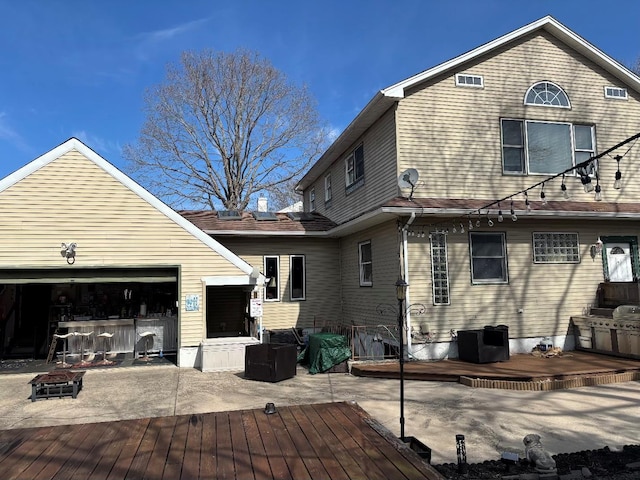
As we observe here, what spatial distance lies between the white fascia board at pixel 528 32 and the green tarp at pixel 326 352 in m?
5.92

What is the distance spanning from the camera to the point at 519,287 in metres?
10.9

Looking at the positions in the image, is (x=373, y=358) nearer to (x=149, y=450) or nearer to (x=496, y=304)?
(x=496, y=304)

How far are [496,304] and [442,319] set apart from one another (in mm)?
1500

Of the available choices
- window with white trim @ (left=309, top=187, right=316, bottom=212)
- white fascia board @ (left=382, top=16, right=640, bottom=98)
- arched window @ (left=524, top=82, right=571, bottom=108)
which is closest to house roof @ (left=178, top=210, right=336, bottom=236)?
window with white trim @ (left=309, top=187, right=316, bottom=212)

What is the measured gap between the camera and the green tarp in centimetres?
947

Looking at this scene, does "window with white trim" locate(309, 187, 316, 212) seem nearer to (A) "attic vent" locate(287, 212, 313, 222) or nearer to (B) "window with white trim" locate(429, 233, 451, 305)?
(A) "attic vent" locate(287, 212, 313, 222)

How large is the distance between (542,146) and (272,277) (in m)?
8.67

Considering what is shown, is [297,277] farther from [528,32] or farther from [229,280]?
[528,32]

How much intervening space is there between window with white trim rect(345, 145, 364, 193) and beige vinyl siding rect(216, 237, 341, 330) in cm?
215

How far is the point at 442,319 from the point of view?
10312 millimetres

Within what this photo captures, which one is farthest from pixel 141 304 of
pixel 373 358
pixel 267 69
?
pixel 267 69

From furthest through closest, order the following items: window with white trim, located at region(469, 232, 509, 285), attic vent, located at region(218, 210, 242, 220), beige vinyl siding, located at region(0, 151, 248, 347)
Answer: attic vent, located at region(218, 210, 242, 220) < window with white trim, located at region(469, 232, 509, 285) < beige vinyl siding, located at region(0, 151, 248, 347)

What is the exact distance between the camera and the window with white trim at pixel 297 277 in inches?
555

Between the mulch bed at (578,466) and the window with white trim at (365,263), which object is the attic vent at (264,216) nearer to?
the window with white trim at (365,263)
